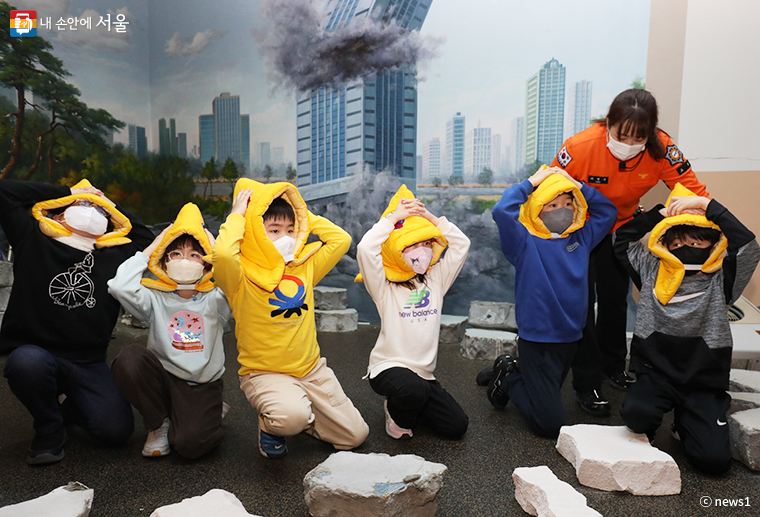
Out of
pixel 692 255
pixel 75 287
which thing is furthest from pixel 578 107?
pixel 75 287

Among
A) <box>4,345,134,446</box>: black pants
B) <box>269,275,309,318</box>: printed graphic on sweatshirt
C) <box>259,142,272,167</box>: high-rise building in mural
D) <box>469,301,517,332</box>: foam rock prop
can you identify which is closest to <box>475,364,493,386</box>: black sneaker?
<box>469,301,517,332</box>: foam rock prop

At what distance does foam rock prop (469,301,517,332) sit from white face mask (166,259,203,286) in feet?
9.29

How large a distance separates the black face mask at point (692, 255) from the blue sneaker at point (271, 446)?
74.8 inches

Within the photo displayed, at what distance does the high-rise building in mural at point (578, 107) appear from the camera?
487 centimetres

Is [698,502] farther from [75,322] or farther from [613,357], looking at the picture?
[75,322]

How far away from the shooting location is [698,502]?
198 cm

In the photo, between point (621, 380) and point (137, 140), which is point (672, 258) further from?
point (137, 140)

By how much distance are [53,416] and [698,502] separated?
2581 mm

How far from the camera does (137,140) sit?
6.38 metres

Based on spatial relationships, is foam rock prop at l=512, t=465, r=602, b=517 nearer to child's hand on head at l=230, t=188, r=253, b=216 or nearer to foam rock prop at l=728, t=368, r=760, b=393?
foam rock prop at l=728, t=368, r=760, b=393

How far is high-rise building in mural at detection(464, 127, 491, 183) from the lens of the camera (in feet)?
17.3

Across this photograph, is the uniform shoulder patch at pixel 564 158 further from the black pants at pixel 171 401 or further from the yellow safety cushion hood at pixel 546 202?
the black pants at pixel 171 401

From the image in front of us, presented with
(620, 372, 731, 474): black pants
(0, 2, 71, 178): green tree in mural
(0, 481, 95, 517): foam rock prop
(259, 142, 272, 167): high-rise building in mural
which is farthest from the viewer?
(259, 142, 272, 167): high-rise building in mural

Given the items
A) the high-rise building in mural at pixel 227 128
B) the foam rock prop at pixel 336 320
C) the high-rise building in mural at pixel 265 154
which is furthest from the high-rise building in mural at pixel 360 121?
the foam rock prop at pixel 336 320
